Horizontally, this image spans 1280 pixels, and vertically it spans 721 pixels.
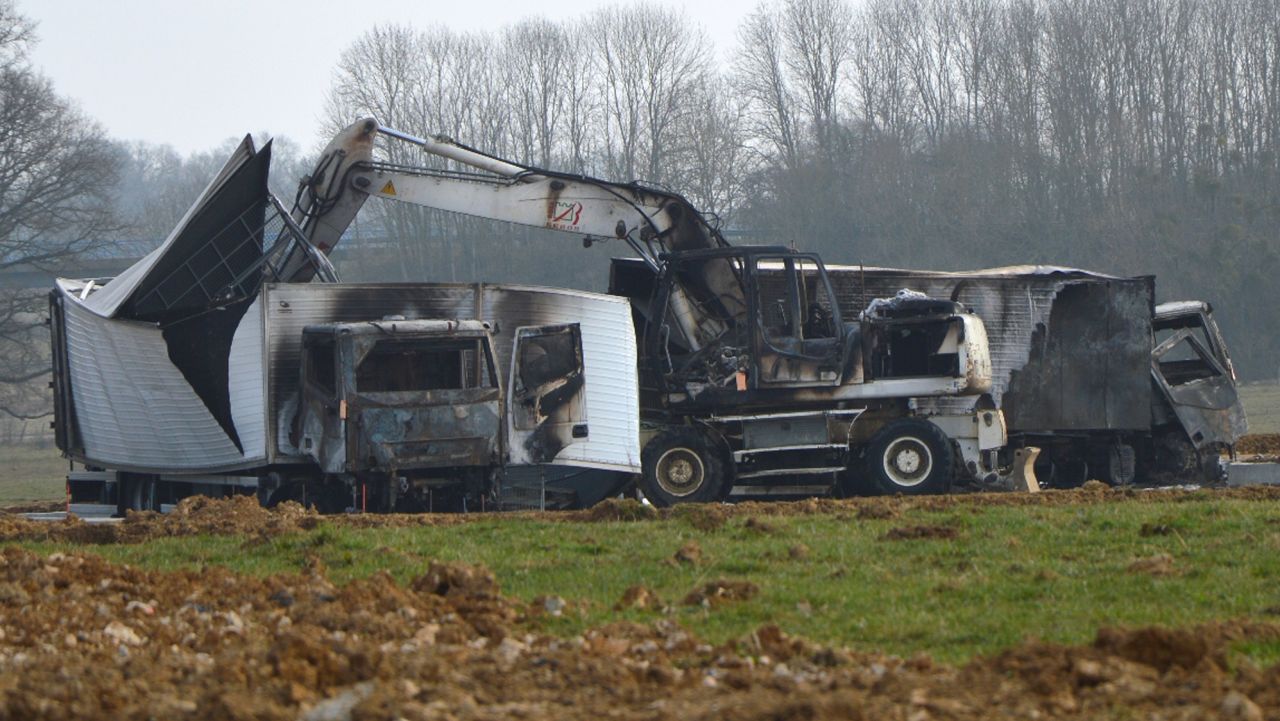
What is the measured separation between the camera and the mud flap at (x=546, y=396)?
17.3 m

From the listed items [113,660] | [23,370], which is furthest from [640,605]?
[23,370]

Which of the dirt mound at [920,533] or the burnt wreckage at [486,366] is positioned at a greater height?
the burnt wreckage at [486,366]

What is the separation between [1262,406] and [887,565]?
36.2 meters

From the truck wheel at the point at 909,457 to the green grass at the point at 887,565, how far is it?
417 centimetres

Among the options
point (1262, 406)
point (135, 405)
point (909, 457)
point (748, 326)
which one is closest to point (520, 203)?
point (748, 326)

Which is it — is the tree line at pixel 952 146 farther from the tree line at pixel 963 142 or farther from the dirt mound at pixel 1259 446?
the dirt mound at pixel 1259 446

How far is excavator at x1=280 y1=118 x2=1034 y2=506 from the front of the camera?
1945cm

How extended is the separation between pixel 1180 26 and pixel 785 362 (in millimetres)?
54667

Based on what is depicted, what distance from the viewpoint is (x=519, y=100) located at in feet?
245

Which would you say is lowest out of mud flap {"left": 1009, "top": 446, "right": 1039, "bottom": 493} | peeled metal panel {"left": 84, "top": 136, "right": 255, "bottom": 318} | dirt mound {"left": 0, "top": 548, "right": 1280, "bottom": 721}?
dirt mound {"left": 0, "top": 548, "right": 1280, "bottom": 721}

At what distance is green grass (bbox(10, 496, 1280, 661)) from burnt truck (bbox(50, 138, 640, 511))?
2340mm

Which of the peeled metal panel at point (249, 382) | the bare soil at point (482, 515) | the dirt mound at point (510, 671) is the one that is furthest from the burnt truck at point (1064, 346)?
the dirt mound at point (510, 671)

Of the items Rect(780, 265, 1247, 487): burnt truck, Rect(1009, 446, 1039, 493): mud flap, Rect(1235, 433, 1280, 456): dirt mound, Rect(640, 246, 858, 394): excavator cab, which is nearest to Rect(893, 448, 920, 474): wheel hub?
Rect(640, 246, 858, 394): excavator cab

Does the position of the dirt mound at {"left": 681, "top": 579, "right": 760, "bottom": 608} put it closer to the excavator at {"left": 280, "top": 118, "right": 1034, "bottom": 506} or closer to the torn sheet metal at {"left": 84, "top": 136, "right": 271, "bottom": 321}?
the excavator at {"left": 280, "top": 118, "right": 1034, "bottom": 506}
